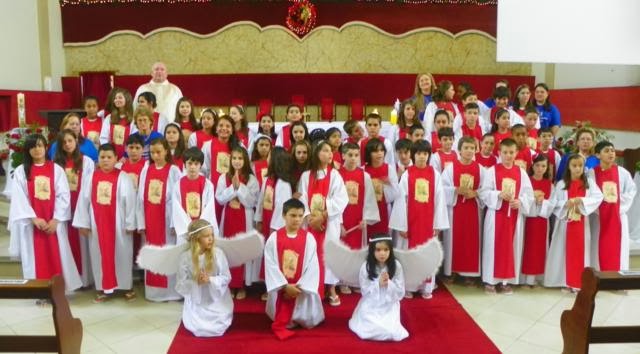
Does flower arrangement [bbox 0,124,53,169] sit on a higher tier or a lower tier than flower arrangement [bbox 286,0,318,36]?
lower

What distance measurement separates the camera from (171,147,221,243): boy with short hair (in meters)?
4.99

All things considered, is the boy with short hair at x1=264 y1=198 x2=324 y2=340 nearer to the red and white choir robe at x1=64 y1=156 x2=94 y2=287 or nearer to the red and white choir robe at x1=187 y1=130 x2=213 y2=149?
the red and white choir robe at x1=187 y1=130 x2=213 y2=149

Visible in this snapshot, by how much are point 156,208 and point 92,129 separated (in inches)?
73.9

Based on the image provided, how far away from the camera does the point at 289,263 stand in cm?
453

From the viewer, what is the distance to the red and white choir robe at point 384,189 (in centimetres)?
543

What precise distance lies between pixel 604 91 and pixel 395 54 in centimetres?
475

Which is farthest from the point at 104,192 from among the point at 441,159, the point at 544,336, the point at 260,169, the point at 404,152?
the point at 544,336

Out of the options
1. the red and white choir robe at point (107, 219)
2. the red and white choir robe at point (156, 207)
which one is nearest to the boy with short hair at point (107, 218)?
the red and white choir robe at point (107, 219)

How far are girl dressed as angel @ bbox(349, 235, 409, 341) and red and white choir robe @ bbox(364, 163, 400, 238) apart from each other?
3.56 feet

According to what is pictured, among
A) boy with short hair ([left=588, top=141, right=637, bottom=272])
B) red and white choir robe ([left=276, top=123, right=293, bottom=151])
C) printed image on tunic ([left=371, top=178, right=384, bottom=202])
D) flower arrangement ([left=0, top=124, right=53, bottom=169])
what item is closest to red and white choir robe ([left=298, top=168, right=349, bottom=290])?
printed image on tunic ([left=371, top=178, right=384, bottom=202])

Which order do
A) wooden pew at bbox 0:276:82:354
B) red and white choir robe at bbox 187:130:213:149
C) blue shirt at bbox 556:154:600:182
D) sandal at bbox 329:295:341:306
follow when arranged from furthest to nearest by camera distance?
red and white choir robe at bbox 187:130:213:149 < blue shirt at bbox 556:154:600:182 < sandal at bbox 329:295:341:306 < wooden pew at bbox 0:276:82:354

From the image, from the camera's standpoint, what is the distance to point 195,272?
4387 millimetres

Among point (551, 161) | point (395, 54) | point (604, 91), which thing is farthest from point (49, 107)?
point (604, 91)

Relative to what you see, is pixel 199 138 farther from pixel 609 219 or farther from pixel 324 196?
pixel 609 219
